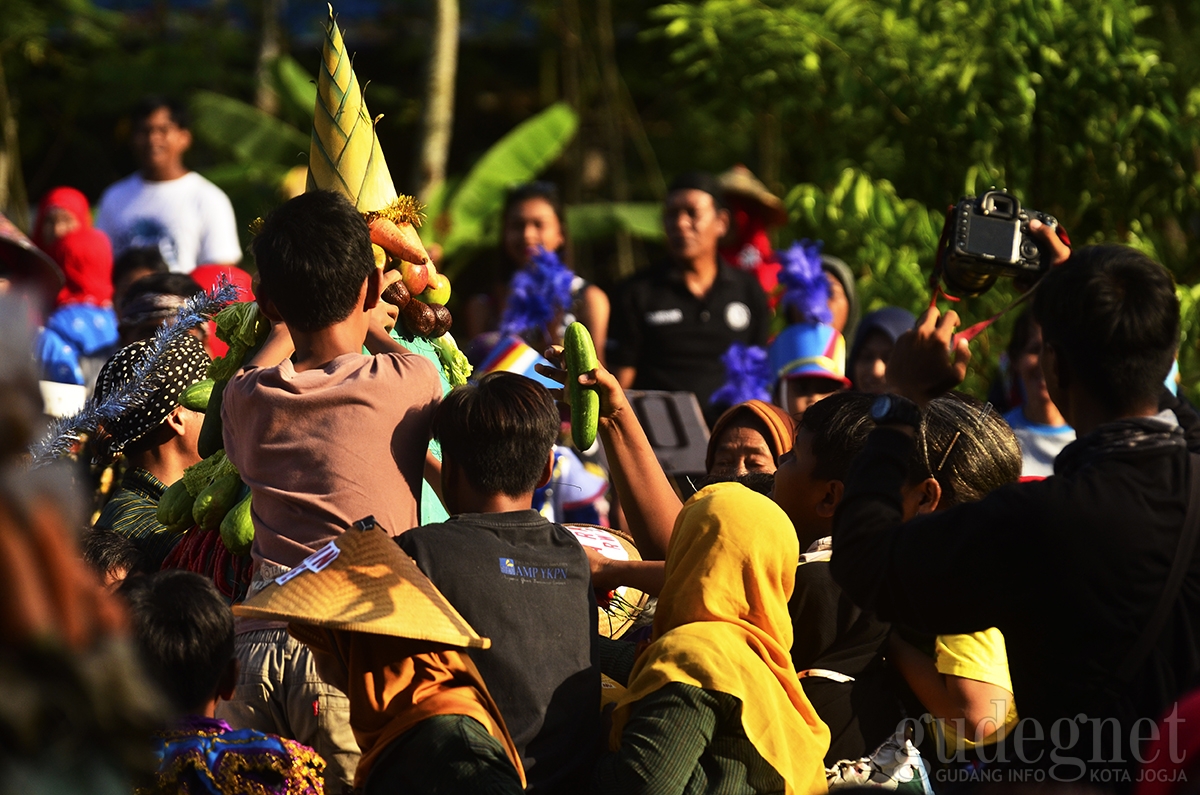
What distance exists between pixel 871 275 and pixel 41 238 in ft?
15.4

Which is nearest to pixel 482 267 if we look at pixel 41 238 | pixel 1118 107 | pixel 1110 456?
pixel 41 238

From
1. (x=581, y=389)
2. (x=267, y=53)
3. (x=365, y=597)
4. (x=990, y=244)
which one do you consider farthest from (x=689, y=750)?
(x=267, y=53)

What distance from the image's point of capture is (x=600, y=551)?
3523 mm

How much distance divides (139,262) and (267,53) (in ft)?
29.9

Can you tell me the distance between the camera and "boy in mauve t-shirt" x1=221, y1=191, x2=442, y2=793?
3.05 meters

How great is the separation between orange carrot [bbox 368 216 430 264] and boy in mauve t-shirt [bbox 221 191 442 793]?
343 millimetres

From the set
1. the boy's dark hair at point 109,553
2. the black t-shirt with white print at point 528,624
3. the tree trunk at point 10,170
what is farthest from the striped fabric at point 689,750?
the tree trunk at point 10,170

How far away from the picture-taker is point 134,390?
3904mm

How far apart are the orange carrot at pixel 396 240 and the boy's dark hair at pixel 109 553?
1.12 meters

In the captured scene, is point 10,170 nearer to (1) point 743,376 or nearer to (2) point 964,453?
(1) point 743,376

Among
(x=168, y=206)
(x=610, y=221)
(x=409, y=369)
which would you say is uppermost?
(x=409, y=369)

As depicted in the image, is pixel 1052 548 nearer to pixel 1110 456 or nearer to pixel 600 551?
pixel 1110 456

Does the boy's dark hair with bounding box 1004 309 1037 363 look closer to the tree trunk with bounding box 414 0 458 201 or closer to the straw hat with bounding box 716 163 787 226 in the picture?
the straw hat with bounding box 716 163 787 226

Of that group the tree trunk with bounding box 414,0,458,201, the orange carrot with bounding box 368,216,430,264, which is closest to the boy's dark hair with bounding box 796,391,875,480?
the orange carrot with bounding box 368,216,430,264
